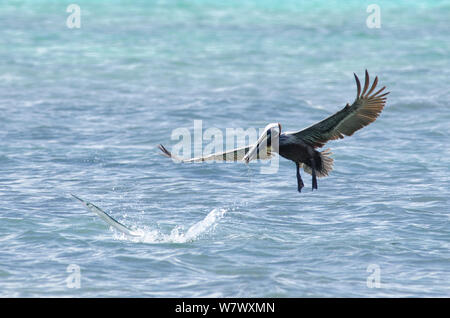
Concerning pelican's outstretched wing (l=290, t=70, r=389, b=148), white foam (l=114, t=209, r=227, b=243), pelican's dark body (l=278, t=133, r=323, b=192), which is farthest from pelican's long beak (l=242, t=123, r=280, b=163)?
white foam (l=114, t=209, r=227, b=243)

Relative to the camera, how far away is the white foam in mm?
10449

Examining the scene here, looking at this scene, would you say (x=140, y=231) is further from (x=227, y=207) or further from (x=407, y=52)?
(x=407, y=52)

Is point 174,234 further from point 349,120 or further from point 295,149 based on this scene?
point 349,120

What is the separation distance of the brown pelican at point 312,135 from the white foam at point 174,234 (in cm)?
141

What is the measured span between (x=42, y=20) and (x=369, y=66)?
48.9 feet

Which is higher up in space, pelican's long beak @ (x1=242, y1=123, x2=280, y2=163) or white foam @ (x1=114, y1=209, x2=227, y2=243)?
pelican's long beak @ (x1=242, y1=123, x2=280, y2=163)

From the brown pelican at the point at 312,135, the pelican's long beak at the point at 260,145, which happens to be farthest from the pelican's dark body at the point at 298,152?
the pelican's long beak at the point at 260,145

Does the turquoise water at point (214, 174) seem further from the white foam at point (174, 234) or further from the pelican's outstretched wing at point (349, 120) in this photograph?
the pelican's outstretched wing at point (349, 120)

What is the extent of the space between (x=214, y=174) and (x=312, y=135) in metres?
4.52

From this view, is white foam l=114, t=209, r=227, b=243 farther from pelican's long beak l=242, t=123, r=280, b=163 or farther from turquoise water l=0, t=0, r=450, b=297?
pelican's long beak l=242, t=123, r=280, b=163

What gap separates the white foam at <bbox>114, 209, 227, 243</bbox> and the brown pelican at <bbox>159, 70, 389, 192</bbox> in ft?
4.62

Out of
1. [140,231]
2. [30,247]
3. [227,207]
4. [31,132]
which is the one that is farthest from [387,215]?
[31,132]

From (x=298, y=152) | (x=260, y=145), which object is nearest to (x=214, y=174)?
(x=298, y=152)

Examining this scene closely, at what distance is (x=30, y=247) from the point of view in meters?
10.1
